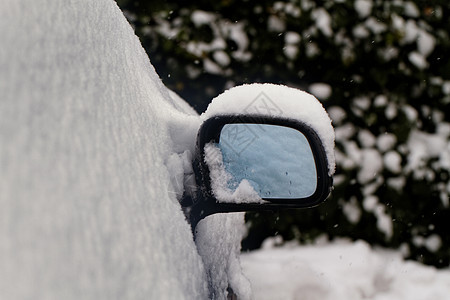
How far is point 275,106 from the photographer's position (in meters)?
1.16

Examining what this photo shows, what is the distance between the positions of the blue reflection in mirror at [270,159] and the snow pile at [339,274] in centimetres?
185

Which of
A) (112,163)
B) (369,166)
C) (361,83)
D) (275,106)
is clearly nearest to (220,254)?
(275,106)

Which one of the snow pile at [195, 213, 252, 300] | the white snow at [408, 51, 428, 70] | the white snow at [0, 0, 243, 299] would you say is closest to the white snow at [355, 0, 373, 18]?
the white snow at [408, 51, 428, 70]

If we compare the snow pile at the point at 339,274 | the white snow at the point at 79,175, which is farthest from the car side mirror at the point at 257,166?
the snow pile at the point at 339,274

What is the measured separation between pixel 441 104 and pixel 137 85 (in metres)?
3.10

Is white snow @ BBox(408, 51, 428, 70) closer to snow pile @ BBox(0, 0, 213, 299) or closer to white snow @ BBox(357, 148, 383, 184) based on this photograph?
white snow @ BBox(357, 148, 383, 184)

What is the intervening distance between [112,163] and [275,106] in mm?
511

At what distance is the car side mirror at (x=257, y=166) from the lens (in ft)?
3.66

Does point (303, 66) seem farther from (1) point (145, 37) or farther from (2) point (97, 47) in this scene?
(2) point (97, 47)

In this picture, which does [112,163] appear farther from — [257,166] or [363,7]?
[363,7]

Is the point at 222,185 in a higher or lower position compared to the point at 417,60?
higher

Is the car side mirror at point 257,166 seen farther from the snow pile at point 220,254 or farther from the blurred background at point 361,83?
the blurred background at point 361,83

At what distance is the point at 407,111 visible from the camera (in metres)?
3.56

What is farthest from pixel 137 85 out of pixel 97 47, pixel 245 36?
pixel 245 36
